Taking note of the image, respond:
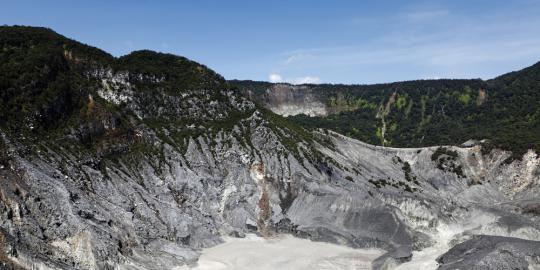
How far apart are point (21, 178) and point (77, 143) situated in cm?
1612

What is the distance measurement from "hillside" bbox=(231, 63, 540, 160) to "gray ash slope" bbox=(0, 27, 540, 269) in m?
25.7

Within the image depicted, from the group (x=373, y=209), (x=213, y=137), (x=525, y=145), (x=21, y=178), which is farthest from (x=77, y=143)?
(x=525, y=145)

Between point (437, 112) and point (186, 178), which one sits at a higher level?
point (437, 112)

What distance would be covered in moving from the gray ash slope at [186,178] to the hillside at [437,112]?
2565 centimetres

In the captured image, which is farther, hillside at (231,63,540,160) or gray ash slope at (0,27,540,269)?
hillside at (231,63,540,160)

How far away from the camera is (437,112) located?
17050 cm

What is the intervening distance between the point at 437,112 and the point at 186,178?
113 meters

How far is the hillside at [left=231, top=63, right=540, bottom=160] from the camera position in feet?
443

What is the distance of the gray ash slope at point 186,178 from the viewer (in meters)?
56.7

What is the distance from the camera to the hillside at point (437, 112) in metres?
135

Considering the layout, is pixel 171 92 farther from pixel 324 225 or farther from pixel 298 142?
pixel 324 225

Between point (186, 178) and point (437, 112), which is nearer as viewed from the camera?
point (186, 178)

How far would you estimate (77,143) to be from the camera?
72.5 metres

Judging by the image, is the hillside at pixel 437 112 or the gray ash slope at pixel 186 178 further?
the hillside at pixel 437 112
